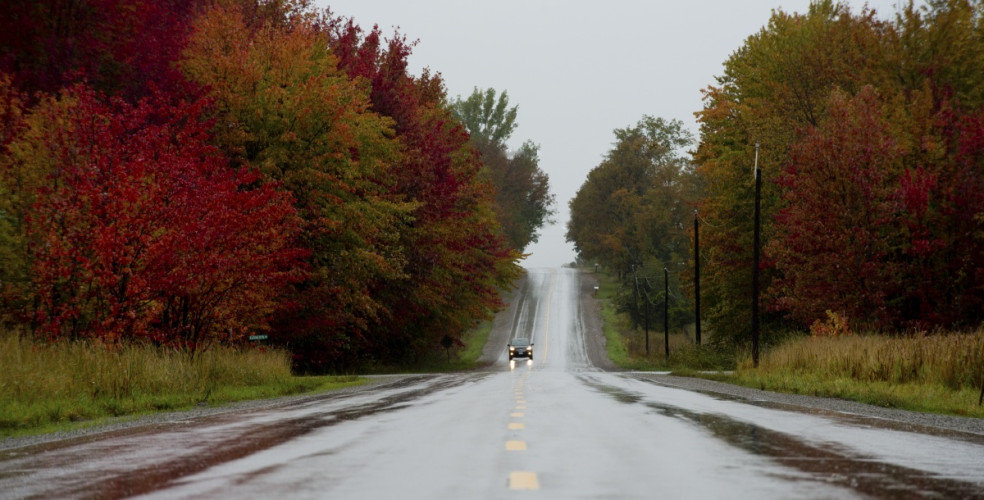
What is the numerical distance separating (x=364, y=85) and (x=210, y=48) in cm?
918

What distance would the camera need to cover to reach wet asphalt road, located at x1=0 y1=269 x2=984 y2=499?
7.27 metres

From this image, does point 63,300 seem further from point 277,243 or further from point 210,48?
point 210,48

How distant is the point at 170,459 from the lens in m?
9.32

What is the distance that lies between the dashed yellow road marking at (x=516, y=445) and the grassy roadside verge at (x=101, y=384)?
7.23 meters

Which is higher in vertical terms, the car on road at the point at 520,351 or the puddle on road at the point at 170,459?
the car on road at the point at 520,351

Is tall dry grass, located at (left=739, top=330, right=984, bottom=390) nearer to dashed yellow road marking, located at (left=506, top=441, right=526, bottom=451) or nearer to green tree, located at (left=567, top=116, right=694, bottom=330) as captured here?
dashed yellow road marking, located at (left=506, top=441, right=526, bottom=451)

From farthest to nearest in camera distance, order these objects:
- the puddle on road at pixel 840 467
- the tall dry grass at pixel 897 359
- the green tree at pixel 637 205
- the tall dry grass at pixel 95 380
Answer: the green tree at pixel 637 205 → the tall dry grass at pixel 897 359 → the tall dry grass at pixel 95 380 → the puddle on road at pixel 840 467

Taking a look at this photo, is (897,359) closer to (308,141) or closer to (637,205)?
(308,141)

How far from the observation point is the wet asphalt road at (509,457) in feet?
23.8

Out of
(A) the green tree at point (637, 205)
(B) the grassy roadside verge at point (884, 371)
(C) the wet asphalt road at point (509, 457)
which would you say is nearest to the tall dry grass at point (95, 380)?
(C) the wet asphalt road at point (509, 457)

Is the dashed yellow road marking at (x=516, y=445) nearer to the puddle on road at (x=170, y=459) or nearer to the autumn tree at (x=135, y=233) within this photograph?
the puddle on road at (x=170, y=459)

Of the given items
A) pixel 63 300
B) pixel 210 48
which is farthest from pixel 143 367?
pixel 210 48

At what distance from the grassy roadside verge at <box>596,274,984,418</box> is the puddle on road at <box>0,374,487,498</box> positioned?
10.4 metres

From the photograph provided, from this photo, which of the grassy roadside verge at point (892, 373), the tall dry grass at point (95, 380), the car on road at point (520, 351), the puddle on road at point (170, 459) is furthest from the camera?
the car on road at point (520, 351)
